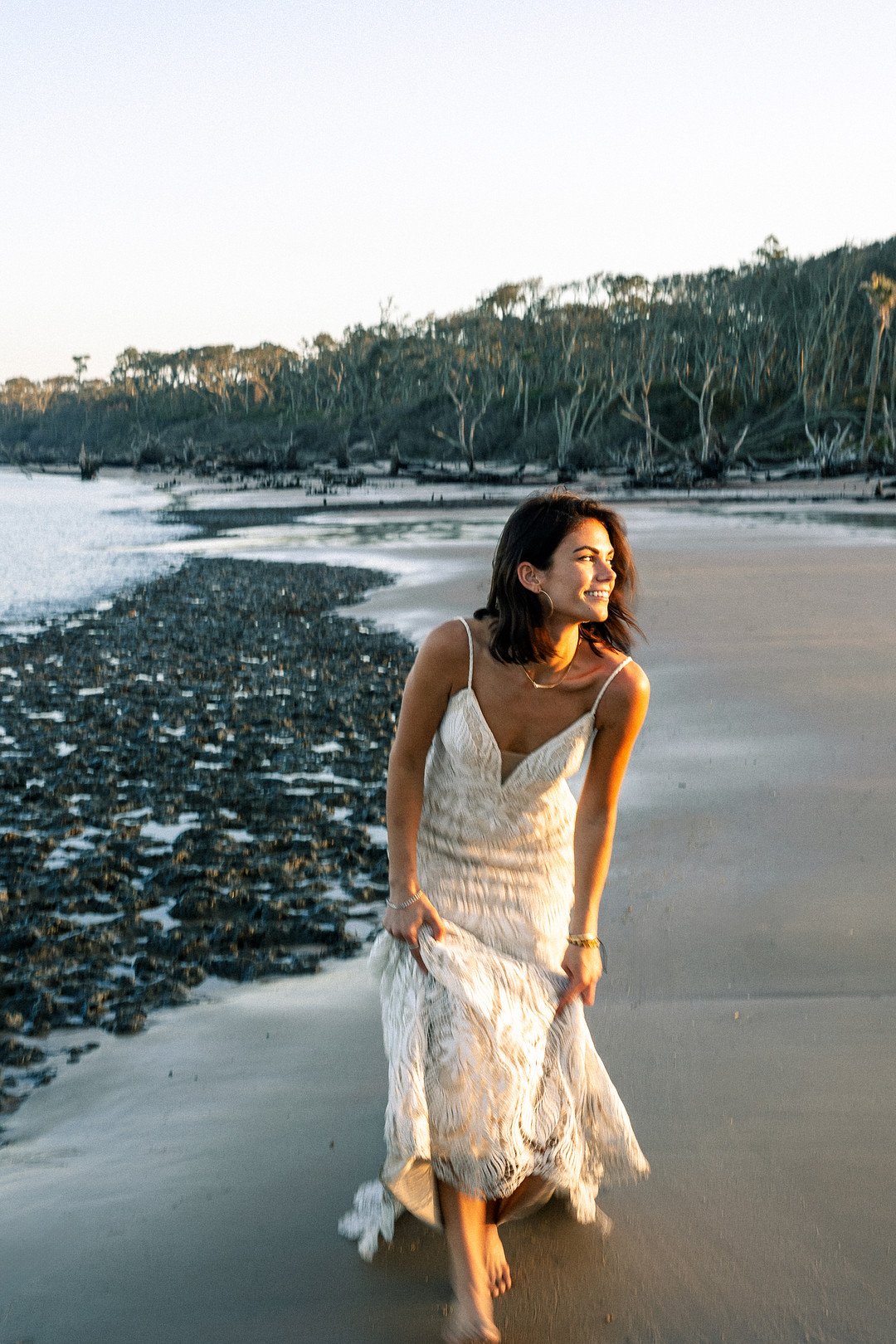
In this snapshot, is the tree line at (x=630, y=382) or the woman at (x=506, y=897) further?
the tree line at (x=630, y=382)

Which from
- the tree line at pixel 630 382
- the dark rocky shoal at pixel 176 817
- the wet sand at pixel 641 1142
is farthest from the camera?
the tree line at pixel 630 382

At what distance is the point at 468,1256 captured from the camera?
2.30 m

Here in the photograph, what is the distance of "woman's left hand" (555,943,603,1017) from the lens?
2.55m

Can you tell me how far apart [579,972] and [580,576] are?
32.9 inches

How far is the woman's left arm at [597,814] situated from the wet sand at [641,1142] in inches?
21.1

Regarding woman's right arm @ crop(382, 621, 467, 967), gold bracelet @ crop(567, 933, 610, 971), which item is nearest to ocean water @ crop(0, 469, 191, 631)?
woman's right arm @ crop(382, 621, 467, 967)

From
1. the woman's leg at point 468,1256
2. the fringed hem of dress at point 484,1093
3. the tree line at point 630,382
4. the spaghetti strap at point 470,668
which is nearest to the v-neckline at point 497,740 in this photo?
the spaghetti strap at point 470,668

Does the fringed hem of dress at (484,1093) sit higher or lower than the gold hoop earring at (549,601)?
lower

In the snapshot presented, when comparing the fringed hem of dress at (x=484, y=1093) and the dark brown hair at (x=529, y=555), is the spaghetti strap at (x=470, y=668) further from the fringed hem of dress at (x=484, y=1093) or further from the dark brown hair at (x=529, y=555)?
the fringed hem of dress at (x=484, y=1093)

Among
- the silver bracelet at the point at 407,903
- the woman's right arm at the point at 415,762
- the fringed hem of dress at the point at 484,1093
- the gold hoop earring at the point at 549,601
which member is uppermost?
the gold hoop earring at the point at 549,601

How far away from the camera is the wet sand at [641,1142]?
2.32 m

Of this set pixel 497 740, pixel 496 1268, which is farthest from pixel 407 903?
pixel 496 1268

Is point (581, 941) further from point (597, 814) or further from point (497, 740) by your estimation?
point (497, 740)

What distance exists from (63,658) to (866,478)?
116ft
